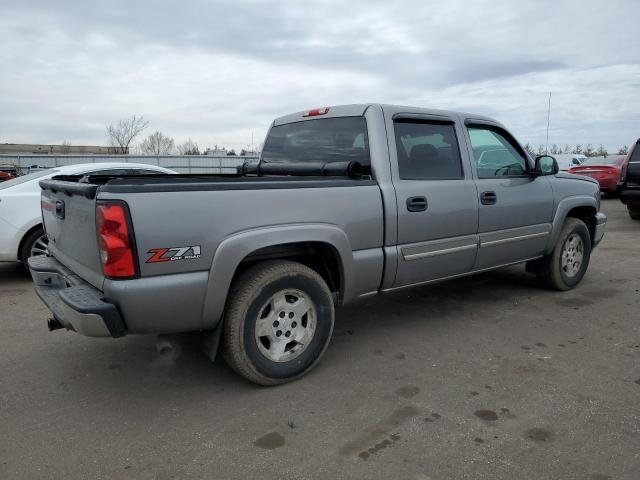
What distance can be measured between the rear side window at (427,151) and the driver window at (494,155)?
284 mm

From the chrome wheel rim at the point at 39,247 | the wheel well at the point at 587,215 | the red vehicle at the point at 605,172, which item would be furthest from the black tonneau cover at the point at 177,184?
the red vehicle at the point at 605,172

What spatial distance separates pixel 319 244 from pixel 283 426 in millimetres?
1208

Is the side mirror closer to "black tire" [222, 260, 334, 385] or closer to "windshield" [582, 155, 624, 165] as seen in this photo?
"black tire" [222, 260, 334, 385]

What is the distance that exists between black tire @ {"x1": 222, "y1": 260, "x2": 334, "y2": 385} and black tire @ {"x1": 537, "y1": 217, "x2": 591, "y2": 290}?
3040 mm

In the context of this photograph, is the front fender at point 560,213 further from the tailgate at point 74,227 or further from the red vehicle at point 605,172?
the red vehicle at point 605,172

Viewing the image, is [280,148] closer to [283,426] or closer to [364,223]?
[364,223]

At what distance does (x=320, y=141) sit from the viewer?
4.27 m

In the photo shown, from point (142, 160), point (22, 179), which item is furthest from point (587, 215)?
point (142, 160)

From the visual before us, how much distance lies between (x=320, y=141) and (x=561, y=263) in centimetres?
302

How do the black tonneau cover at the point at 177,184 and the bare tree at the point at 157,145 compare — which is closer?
the black tonneau cover at the point at 177,184

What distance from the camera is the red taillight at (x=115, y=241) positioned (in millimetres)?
2617

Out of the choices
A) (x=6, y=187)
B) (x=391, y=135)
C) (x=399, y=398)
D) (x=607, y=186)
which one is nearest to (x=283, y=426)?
(x=399, y=398)

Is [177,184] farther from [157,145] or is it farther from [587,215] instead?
[157,145]

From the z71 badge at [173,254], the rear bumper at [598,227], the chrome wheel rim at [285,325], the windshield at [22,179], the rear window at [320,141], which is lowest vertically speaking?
the chrome wheel rim at [285,325]
